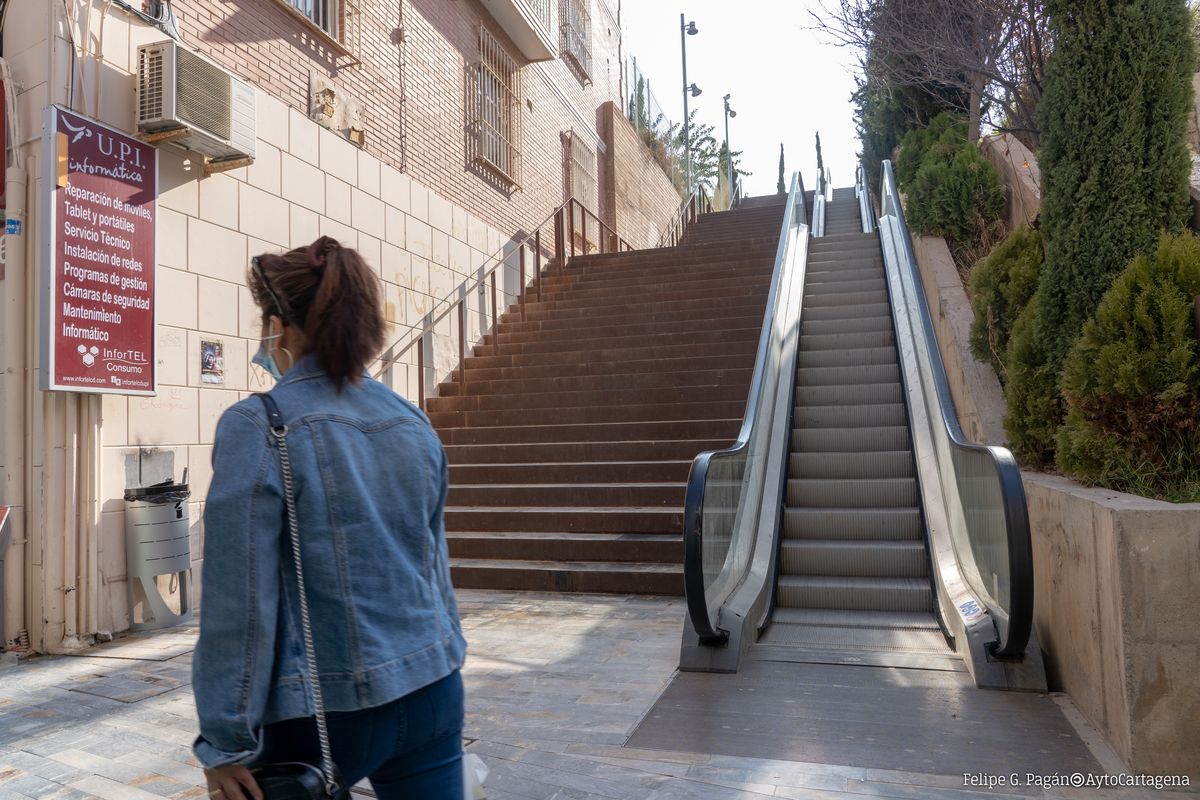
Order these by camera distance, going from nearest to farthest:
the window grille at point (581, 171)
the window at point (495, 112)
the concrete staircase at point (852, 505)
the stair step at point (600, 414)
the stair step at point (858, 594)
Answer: the concrete staircase at point (852, 505)
the stair step at point (858, 594)
the stair step at point (600, 414)
the window at point (495, 112)
the window grille at point (581, 171)

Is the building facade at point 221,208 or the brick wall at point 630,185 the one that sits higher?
the brick wall at point 630,185

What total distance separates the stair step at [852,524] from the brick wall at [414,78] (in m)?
5.21

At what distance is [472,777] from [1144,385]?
3292 mm

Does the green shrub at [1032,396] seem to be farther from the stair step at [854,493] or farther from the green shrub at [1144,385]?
the stair step at [854,493]

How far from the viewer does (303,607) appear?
4.41 ft

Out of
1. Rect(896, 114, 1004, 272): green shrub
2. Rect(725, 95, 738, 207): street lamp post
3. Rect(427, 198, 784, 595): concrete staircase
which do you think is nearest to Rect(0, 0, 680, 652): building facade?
Rect(427, 198, 784, 595): concrete staircase

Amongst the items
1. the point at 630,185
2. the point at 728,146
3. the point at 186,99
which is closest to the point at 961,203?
the point at 186,99

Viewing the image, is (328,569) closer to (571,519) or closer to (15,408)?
(15,408)

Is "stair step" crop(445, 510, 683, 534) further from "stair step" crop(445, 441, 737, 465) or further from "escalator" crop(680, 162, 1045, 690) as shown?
"escalator" crop(680, 162, 1045, 690)

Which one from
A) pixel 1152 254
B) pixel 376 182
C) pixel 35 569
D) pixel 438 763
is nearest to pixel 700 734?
pixel 438 763

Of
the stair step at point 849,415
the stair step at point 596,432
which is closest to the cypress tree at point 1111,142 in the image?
the stair step at point 849,415

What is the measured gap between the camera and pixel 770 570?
525cm

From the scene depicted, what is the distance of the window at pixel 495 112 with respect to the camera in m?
10.8

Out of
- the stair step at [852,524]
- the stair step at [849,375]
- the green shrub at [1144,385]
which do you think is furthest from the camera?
the stair step at [849,375]
